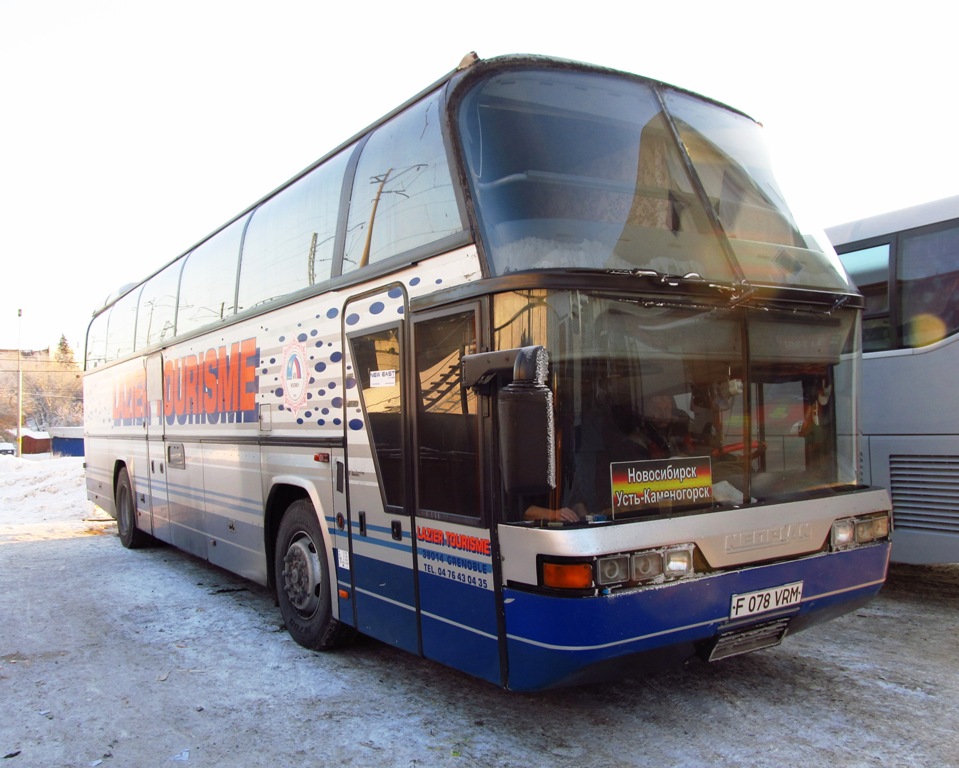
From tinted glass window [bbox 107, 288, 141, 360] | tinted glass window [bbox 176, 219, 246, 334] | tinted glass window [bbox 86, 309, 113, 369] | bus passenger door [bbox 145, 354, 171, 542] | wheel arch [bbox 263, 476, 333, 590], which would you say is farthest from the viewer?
tinted glass window [bbox 86, 309, 113, 369]

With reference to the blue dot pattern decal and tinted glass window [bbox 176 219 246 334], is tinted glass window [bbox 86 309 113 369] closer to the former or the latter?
tinted glass window [bbox 176 219 246 334]

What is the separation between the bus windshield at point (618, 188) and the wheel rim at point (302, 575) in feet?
9.74

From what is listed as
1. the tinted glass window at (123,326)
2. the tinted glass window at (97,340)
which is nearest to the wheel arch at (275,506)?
the tinted glass window at (123,326)

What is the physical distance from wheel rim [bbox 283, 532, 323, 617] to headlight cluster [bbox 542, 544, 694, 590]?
2.60 m

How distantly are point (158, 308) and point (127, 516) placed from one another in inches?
124

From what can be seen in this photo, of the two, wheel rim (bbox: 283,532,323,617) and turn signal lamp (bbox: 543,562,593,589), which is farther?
wheel rim (bbox: 283,532,323,617)

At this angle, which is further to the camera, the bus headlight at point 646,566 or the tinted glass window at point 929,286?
the tinted glass window at point 929,286

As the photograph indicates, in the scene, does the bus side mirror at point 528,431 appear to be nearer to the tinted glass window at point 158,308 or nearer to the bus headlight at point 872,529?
the bus headlight at point 872,529

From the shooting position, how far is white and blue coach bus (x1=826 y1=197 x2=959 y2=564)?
652 centimetres

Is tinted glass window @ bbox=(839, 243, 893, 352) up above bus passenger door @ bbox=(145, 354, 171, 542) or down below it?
above

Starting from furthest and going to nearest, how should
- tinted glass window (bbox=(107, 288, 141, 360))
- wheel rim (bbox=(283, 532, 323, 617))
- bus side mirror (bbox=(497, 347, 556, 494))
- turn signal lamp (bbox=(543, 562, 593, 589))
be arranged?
tinted glass window (bbox=(107, 288, 141, 360)) < wheel rim (bbox=(283, 532, 323, 617)) < turn signal lamp (bbox=(543, 562, 593, 589)) < bus side mirror (bbox=(497, 347, 556, 494))

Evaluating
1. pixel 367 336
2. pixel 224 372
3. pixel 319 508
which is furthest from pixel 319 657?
pixel 224 372

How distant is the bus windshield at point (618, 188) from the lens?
3.89 meters

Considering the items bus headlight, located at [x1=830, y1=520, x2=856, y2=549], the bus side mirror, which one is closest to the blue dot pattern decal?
the bus side mirror
